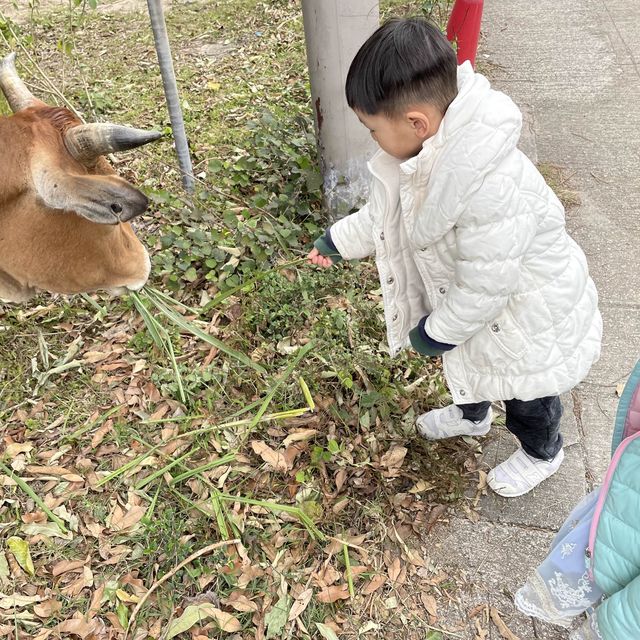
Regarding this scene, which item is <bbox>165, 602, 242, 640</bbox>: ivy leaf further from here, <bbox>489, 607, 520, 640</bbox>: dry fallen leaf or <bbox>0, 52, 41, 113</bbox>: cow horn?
<bbox>0, 52, 41, 113</bbox>: cow horn

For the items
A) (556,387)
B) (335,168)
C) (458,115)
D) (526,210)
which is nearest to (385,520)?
(556,387)

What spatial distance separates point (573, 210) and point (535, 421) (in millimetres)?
1951

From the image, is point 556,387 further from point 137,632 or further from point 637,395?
point 137,632

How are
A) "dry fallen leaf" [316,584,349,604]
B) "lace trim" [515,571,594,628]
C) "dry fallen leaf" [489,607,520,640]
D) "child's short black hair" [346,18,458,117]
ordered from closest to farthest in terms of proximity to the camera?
"child's short black hair" [346,18,458,117] < "lace trim" [515,571,594,628] < "dry fallen leaf" [489,607,520,640] < "dry fallen leaf" [316,584,349,604]

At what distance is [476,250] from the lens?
5.80 ft

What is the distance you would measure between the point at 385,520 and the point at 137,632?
1.03m

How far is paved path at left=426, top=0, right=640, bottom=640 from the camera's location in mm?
2389

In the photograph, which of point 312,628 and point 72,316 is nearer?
point 312,628

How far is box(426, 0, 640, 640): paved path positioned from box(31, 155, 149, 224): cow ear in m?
1.71

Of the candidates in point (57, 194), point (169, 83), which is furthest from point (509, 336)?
point (169, 83)

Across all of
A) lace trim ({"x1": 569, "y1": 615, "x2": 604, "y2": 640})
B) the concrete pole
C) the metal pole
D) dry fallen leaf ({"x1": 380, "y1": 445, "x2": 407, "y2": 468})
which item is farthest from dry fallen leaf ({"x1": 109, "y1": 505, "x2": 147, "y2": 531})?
the metal pole

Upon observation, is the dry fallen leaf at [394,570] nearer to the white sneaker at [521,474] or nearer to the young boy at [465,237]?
the white sneaker at [521,474]

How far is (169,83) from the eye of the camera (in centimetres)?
347

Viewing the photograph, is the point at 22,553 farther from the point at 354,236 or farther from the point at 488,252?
the point at 488,252
